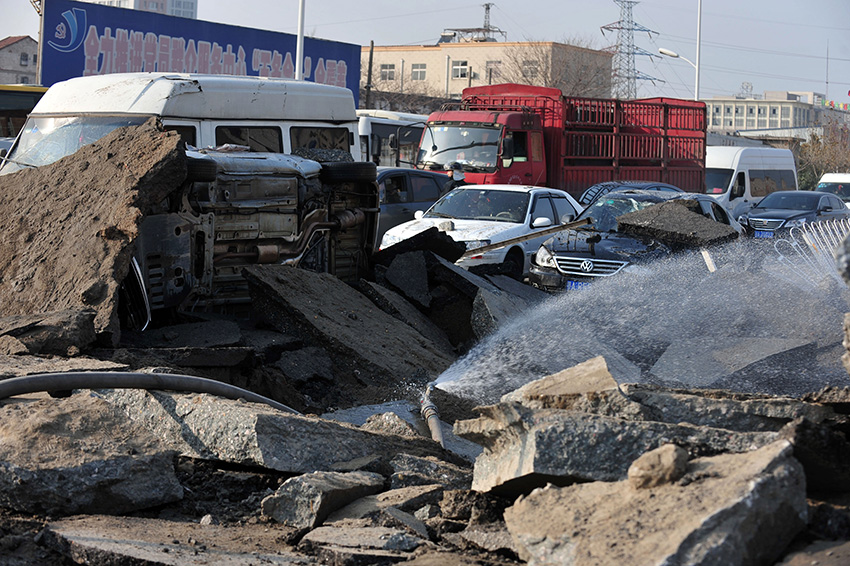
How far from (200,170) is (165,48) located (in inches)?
747

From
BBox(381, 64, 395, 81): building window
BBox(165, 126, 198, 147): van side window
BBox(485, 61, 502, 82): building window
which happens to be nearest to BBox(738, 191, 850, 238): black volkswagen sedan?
BBox(165, 126, 198, 147): van side window

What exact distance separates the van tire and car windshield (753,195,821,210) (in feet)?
58.0

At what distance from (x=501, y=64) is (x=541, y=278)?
69.7 m

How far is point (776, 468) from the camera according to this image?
2791 millimetres

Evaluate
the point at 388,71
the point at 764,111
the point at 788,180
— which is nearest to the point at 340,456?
the point at 788,180

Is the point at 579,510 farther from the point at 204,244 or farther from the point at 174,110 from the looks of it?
the point at 174,110

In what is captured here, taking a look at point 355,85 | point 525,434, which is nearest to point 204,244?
point 525,434

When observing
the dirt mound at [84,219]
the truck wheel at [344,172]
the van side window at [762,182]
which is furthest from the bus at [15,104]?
the van side window at [762,182]

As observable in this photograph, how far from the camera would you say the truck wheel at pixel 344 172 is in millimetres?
8633

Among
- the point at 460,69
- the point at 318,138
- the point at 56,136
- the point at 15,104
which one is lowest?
the point at 56,136

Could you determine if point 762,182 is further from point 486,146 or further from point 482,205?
point 482,205

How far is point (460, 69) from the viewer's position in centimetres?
8562

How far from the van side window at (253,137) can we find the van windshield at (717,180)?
16111mm

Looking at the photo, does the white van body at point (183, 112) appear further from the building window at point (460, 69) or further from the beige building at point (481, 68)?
the building window at point (460, 69)
